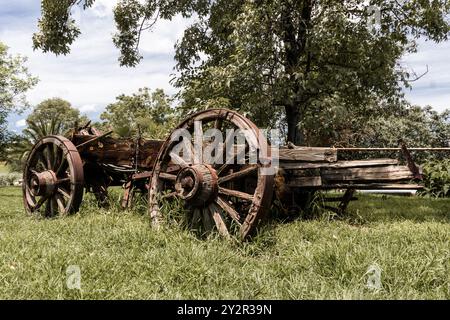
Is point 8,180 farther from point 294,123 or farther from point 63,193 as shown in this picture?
point 63,193

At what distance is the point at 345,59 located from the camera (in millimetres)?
10781

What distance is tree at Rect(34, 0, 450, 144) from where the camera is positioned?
9.44 meters

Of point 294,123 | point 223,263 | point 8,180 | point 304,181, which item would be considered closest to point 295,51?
point 294,123

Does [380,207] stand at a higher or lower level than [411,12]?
lower

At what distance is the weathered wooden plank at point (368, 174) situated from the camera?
5.59 metres

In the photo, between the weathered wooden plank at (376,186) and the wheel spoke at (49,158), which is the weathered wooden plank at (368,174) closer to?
the weathered wooden plank at (376,186)

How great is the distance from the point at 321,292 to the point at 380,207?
6418mm

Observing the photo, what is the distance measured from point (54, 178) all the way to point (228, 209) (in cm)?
391

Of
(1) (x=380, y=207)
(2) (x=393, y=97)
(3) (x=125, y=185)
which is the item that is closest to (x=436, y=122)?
(2) (x=393, y=97)

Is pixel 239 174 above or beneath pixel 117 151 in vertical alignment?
beneath

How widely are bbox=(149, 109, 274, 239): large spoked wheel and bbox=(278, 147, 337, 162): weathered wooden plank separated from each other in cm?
52

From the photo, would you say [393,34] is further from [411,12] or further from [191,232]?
[191,232]

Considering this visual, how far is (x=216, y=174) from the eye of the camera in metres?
5.42

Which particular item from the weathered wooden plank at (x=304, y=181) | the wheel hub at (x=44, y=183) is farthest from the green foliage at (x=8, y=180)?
the weathered wooden plank at (x=304, y=181)
